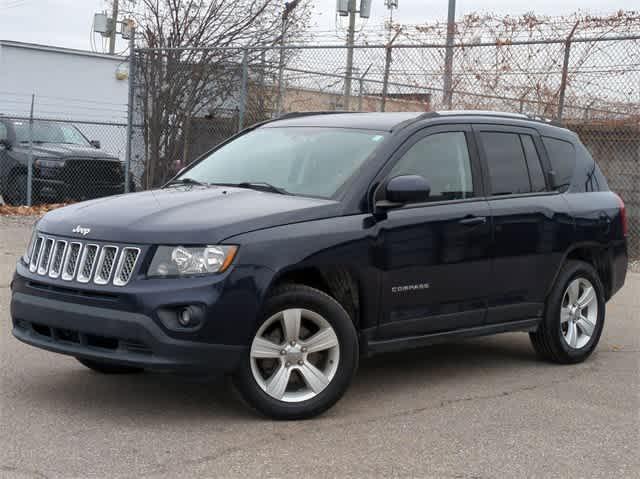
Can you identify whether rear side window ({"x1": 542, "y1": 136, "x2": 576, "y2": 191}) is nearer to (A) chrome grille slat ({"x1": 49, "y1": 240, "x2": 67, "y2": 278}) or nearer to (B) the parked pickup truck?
(A) chrome grille slat ({"x1": 49, "y1": 240, "x2": 67, "y2": 278})

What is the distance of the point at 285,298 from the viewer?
5543 millimetres

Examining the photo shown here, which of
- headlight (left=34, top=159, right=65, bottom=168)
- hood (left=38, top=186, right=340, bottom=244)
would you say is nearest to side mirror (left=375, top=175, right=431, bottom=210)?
hood (left=38, top=186, right=340, bottom=244)

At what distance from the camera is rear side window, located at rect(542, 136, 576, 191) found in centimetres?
748

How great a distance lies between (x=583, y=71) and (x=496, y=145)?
613 cm

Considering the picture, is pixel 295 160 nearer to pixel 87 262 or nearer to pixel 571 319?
pixel 87 262

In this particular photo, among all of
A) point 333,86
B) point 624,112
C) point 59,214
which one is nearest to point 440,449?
point 59,214

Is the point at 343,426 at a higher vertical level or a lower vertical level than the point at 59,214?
lower

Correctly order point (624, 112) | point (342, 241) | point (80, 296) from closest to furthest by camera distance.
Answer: point (80, 296)
point (342, 241)
point (624, 112)

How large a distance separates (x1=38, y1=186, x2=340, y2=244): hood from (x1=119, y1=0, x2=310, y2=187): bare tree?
896 centimetres

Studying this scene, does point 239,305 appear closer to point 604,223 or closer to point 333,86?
point 604,223

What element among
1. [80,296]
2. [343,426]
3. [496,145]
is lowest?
[343,426]

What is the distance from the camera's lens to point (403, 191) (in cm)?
606

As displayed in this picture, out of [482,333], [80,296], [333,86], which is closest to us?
[80,296]

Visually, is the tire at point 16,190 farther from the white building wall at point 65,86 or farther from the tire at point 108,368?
the tire at point 108,368
